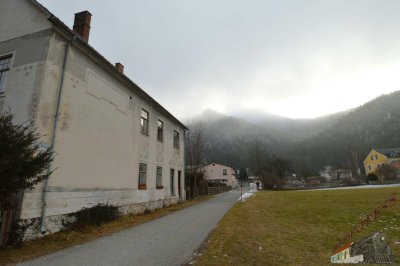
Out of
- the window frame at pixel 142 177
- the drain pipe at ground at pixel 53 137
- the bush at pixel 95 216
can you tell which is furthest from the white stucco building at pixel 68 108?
the window frame at pixel 142 177

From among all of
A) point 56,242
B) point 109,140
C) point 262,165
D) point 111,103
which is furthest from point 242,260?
point 262,165

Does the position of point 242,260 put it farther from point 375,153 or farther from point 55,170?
point 375,153

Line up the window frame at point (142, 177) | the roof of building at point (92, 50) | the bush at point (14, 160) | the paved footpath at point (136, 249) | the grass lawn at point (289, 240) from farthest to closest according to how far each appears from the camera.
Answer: the window frame at point (142, 177) < the roof of building at point (92, 50) < the bush at point (14, 160) < the paved footpath at point (136, 249) < the grass lawn at point (289, 240)

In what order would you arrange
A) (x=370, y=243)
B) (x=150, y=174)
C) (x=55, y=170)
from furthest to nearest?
(x=150, y=174) < (x=55, y=170) < (x=370, y=243)

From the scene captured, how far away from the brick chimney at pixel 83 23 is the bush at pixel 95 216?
370 inches

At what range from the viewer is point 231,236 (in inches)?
324

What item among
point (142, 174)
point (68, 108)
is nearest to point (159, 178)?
point (142, 174)

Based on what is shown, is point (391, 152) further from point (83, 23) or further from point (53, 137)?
point (53, 137)

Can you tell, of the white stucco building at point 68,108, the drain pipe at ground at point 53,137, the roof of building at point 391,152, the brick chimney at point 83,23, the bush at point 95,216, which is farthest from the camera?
the roof of building at point 391,152

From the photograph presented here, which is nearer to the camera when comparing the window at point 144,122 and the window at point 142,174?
the window at point 142,174

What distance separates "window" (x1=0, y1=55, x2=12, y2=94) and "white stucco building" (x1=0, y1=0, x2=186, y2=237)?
46 millimetres

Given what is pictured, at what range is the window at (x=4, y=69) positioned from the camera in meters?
10.3

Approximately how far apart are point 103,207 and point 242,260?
8.40 m

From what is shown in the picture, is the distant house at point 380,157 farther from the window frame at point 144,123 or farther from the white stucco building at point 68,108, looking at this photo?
the white stucco building at point 68,108
